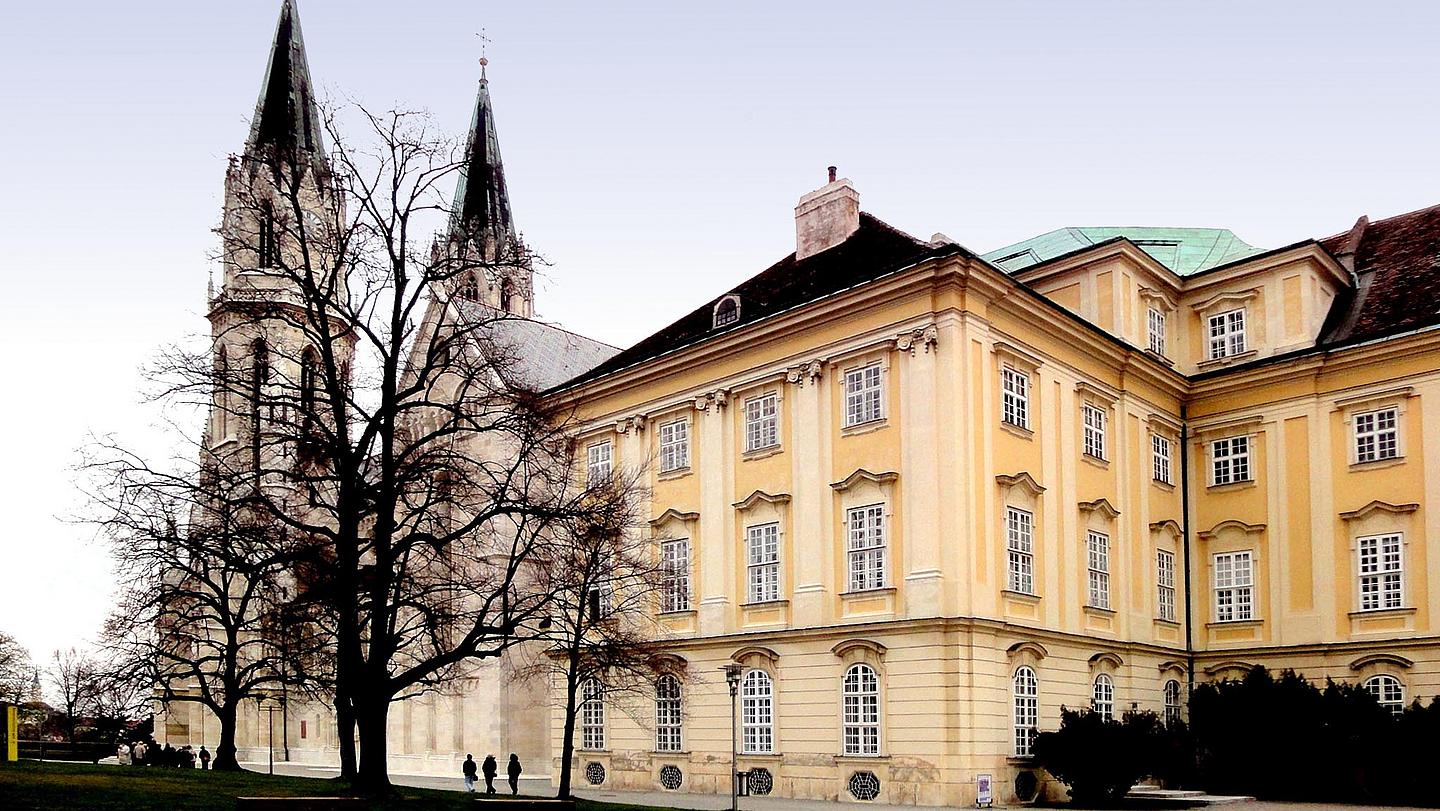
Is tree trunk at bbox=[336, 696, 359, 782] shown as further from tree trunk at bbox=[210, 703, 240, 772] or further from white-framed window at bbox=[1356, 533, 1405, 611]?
white-framed window at bbox=[1356, 533, 1405, 611]

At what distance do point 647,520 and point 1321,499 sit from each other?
19.4 meters

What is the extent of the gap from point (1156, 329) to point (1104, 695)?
39.0 ft

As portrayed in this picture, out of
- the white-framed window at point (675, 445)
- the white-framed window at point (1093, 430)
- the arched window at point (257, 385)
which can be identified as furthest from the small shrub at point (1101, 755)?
the arched window at point (257, 385)

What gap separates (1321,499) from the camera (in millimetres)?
38500

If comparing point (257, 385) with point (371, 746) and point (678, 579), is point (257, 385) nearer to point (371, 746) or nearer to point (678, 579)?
point (371, 746)

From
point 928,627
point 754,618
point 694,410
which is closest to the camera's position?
point 928,627

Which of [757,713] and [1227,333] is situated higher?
[1227,333]

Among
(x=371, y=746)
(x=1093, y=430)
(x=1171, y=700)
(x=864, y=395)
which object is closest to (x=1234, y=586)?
(x=1171, y=700)

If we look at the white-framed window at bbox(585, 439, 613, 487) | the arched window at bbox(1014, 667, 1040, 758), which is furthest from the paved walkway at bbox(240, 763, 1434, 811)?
the white-framed window at bbox(585, 439, 613, 487)

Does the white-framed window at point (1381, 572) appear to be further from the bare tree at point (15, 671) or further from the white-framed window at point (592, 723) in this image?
the bare tree at point (15, 671)

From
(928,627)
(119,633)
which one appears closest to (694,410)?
(928,627)

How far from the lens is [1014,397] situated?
112 feet

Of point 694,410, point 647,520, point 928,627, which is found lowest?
point 928,627

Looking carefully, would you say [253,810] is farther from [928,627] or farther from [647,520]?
[647,520]
